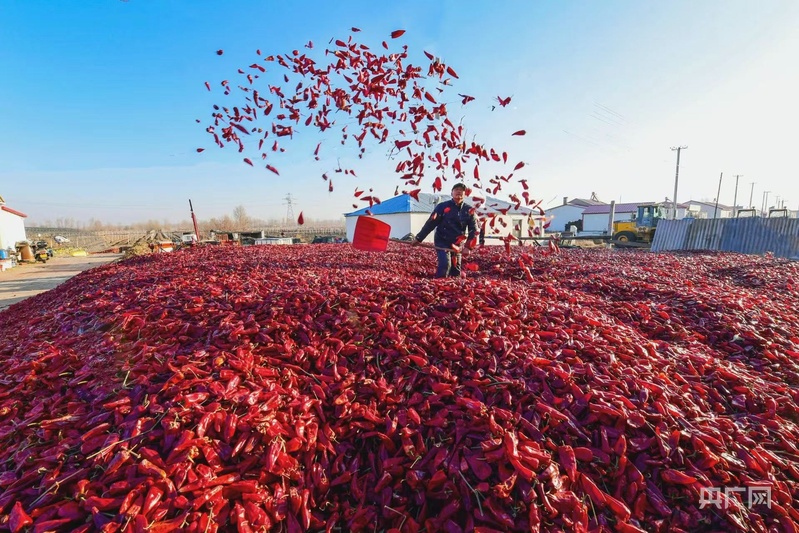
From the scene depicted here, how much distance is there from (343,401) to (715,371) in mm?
3193

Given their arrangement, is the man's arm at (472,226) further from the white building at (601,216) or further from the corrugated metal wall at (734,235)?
the white building at (601,216)

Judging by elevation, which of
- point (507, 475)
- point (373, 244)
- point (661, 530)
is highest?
point (373, 244)

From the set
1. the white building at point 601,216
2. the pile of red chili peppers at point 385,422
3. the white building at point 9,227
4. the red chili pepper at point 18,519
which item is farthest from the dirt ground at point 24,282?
the white building at point 601,216

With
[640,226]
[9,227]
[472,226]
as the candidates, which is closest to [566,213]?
[640,226]

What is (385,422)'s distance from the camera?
7.85 feet

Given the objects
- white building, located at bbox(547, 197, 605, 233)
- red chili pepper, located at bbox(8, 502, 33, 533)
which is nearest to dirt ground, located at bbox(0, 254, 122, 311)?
red chili pepper, located at bbox(8, 502, 33, 533)

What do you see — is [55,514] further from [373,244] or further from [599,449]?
[373,244]

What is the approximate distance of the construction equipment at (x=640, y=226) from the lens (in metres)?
25.6

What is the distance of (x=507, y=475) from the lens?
6.35 feet

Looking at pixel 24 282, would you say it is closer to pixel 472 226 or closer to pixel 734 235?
pixel 472 226

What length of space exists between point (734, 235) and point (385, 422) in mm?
20021

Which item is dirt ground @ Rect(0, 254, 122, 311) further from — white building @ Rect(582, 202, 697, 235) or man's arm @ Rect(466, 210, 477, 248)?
white building @ Rect(582, 202, 697, 235)

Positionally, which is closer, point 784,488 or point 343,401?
point 784,488

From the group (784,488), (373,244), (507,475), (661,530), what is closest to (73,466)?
(507,475)
